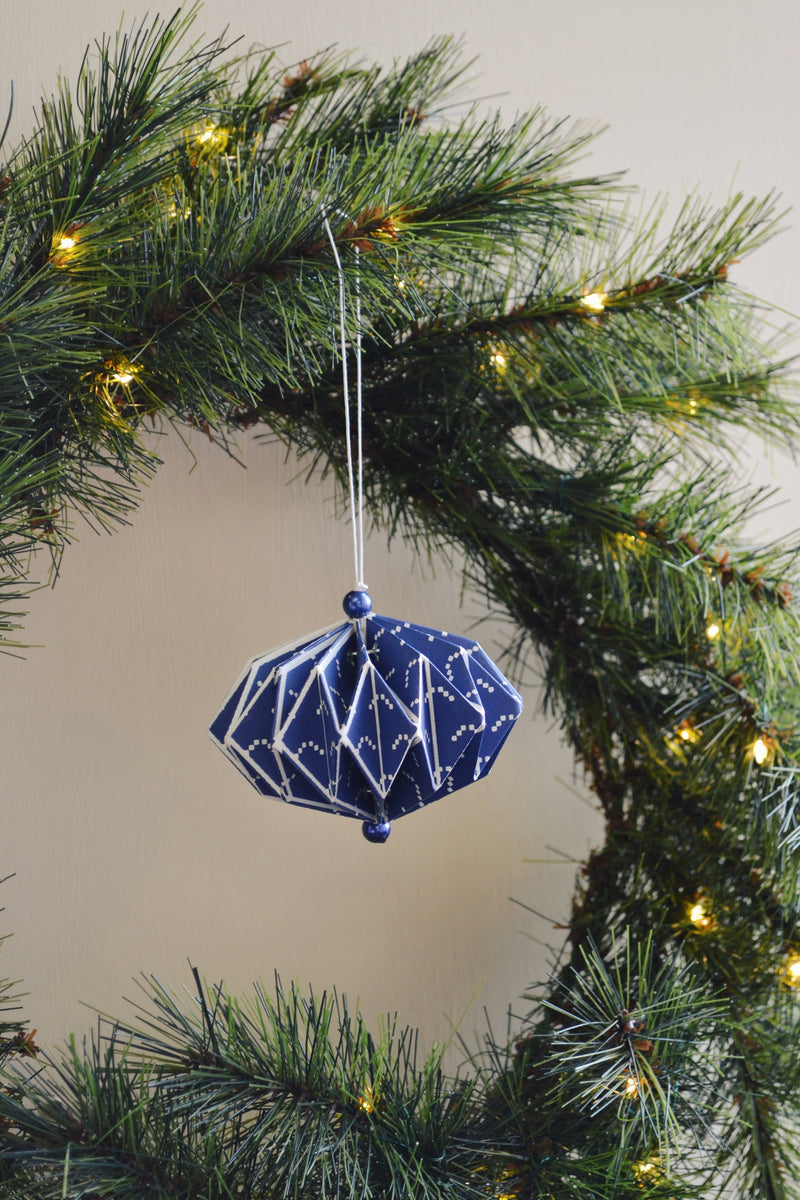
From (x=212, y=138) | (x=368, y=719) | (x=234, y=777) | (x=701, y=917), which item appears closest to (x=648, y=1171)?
(x=701, y=917)

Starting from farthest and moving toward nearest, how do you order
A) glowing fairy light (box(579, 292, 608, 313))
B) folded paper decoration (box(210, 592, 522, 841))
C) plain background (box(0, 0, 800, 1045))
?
1. plain background (box(0, 0, 800, 1045))
2. glowing fairy light (box(579, 292, 608, 313))
3. folded paper decoration (box(210, 592, 522, 841))

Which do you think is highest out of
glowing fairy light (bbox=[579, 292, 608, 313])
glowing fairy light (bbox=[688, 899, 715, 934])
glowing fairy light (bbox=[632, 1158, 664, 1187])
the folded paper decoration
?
glowing fairy light (bbox=[579, 292, 608, 313])

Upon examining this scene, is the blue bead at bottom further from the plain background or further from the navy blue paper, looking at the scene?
the plain background

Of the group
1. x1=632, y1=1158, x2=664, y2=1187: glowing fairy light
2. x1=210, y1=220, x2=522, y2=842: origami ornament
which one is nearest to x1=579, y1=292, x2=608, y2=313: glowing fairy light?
x1=210, y1=220, x2=522, y2=842: origami ornament

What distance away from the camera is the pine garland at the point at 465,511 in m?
0.41

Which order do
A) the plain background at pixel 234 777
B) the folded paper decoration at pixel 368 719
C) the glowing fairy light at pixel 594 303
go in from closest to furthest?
the folded paper decoration at pixel 368 719, the glowing fairy light at pixel 594 303, the plain background at pixel 234 777

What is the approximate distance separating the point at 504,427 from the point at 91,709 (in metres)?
0.34

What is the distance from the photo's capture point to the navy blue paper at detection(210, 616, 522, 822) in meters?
0.40

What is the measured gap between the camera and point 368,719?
1.33 ft

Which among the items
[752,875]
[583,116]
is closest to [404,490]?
[752,875]

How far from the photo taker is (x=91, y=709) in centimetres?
69

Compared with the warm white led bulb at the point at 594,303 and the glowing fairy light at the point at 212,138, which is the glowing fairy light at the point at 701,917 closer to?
the warm white led bulb at the point at 594,303

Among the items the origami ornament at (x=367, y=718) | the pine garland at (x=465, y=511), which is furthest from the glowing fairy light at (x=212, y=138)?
the origami ornament at (x=367, y=718)

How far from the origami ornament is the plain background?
0.28 m
